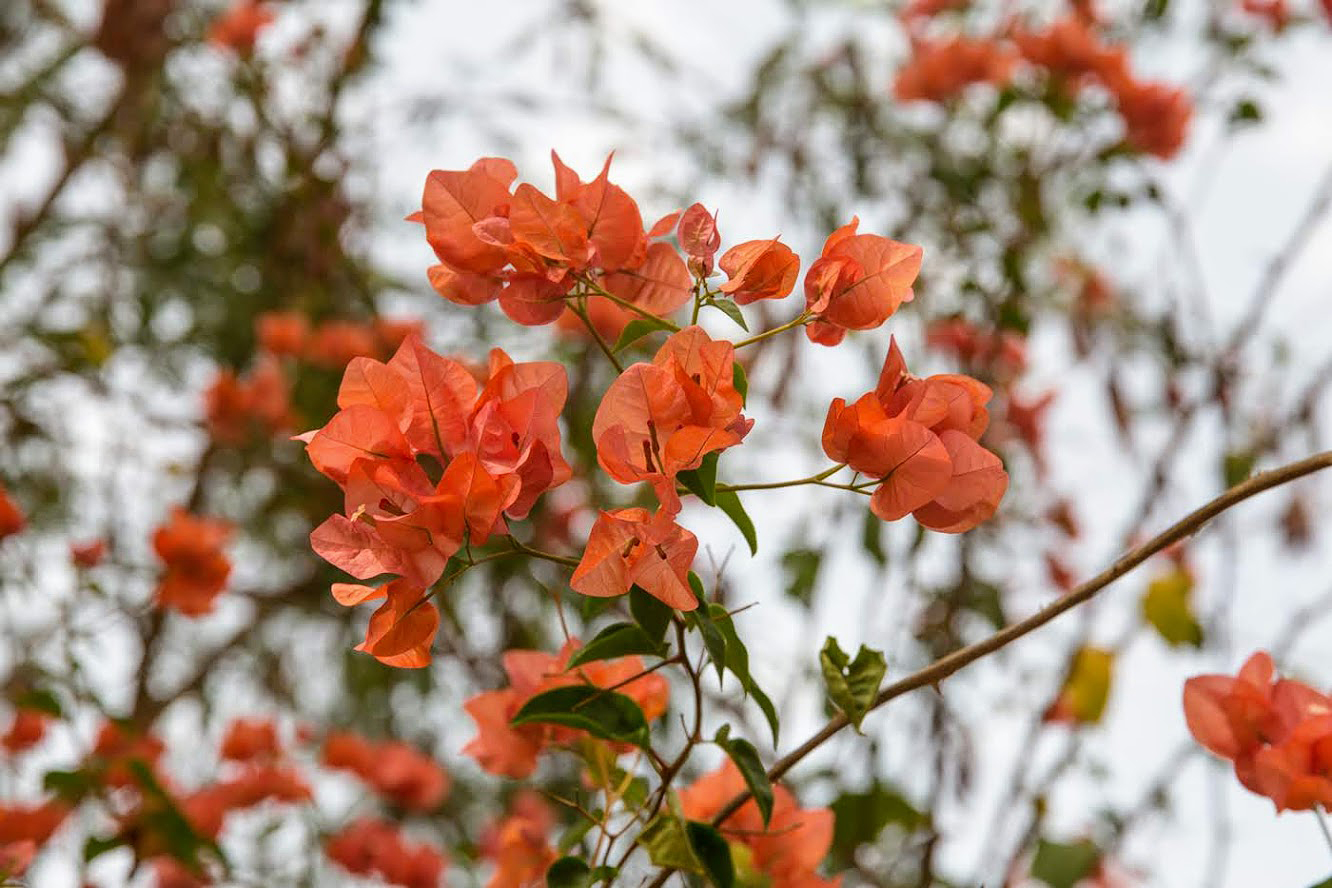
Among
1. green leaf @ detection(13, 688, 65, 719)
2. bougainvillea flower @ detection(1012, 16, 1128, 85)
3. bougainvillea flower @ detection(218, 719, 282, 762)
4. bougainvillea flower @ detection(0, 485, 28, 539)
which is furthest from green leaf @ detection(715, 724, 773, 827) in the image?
bougainvillea flower @ detection(1012, 16, 1128, 85)

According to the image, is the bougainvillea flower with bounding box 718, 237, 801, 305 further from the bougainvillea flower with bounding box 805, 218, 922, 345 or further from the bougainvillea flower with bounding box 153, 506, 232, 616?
the bougainvillea flower with bounding box 153, 506, 232, 616

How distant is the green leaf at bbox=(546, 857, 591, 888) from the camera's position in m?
0.51

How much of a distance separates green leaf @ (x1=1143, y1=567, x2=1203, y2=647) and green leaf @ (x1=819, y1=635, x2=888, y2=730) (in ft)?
3.01

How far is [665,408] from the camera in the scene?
1.49ft

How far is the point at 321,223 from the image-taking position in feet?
5.83

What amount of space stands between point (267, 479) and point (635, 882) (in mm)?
2050

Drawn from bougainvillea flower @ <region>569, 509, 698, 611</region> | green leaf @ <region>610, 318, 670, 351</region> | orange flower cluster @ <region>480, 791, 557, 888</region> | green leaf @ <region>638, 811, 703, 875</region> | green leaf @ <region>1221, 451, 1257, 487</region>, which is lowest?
green leaf @ <region>1221, 451, 1257, 487</region>

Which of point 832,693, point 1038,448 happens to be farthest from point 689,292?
point 1038,448

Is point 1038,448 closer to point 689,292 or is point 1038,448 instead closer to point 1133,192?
point 1133,192

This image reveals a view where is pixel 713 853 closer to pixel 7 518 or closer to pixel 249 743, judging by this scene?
pixel 7 518

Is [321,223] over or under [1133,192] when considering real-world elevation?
under

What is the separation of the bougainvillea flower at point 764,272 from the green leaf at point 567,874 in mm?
230

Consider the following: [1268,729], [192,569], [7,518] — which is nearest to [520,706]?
[1268,729]

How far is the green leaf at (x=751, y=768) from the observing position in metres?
0.48
